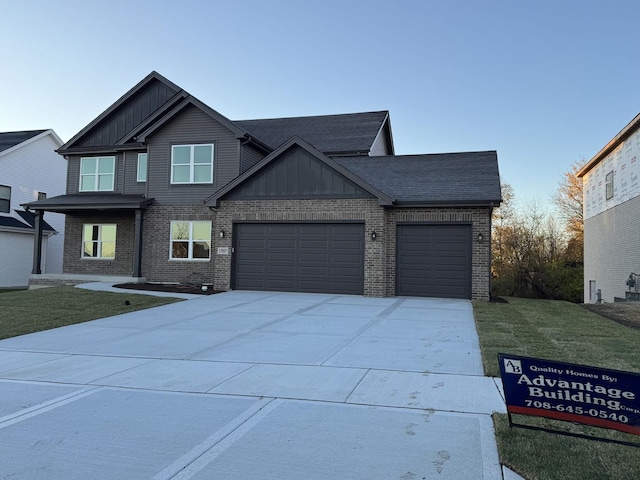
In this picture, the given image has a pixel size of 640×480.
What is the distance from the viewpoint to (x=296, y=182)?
17266 mm

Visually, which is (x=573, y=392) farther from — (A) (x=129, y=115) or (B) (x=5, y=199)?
(B) (x=5, y=199)

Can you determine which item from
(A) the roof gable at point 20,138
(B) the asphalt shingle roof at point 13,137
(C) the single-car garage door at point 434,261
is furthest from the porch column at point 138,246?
(B) the asphalt shingle roof at point 13,137

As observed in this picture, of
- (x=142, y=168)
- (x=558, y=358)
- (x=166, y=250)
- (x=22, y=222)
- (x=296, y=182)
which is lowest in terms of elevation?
(x=558, y=358)

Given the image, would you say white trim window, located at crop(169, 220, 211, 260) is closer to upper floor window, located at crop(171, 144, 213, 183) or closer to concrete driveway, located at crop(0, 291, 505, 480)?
upper floor window, located at crop(171, 144, 213, 183)

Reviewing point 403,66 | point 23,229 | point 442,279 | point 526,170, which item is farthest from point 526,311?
point 526,170

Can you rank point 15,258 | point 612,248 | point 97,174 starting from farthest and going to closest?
1. point 15,258
2. point 97,174
3. point 612,248

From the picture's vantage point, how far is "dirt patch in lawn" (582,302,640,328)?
11496 millimetres

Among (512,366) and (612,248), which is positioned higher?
(612,248)

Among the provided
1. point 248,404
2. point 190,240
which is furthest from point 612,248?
point 248,404

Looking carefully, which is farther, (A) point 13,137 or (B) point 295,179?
(A) point 13,137

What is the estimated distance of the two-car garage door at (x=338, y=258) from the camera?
52.4ft

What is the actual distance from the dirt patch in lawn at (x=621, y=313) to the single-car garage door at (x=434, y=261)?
366cm

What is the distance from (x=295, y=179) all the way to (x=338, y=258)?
3.12 metres

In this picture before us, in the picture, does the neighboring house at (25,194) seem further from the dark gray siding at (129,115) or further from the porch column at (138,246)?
the porch column at (138,246)
